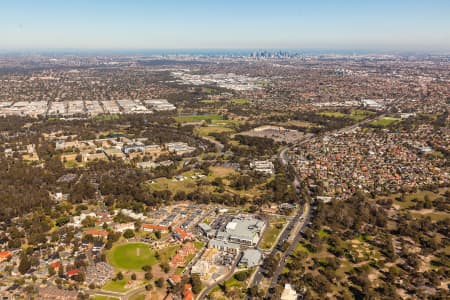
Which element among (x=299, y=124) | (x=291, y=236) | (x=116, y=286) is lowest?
(x=291, y=236)

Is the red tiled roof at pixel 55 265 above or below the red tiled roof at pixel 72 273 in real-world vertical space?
below

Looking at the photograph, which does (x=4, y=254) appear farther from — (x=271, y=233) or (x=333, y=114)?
(x=333, y=114)

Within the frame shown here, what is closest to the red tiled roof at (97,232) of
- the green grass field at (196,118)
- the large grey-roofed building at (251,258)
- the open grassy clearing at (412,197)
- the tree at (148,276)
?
the tree at (148,276)

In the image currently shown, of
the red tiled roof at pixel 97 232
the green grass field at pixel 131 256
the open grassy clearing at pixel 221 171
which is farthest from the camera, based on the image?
the open grassy clearing at pixel 221 171

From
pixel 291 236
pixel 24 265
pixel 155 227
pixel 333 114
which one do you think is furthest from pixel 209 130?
pixel 24 265

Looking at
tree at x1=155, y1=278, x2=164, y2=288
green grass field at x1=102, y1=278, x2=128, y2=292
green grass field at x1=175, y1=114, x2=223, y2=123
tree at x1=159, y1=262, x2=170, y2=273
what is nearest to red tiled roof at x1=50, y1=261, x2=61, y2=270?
green grass field at x1=102, y1=278, x2=128, y2=292

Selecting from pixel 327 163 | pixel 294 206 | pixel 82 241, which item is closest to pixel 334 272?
pixel 294 206

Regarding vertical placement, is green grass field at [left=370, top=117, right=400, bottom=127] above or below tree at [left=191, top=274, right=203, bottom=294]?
above

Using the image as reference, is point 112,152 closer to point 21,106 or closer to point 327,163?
point 327,163

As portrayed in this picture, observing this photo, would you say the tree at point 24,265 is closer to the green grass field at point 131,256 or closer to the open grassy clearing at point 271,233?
the green grass field at point 131,256

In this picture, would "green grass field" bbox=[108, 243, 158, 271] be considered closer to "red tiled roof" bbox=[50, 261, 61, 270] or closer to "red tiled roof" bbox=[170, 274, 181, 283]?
"red tiled roof" bbox=[170, 274, 181, 283]
